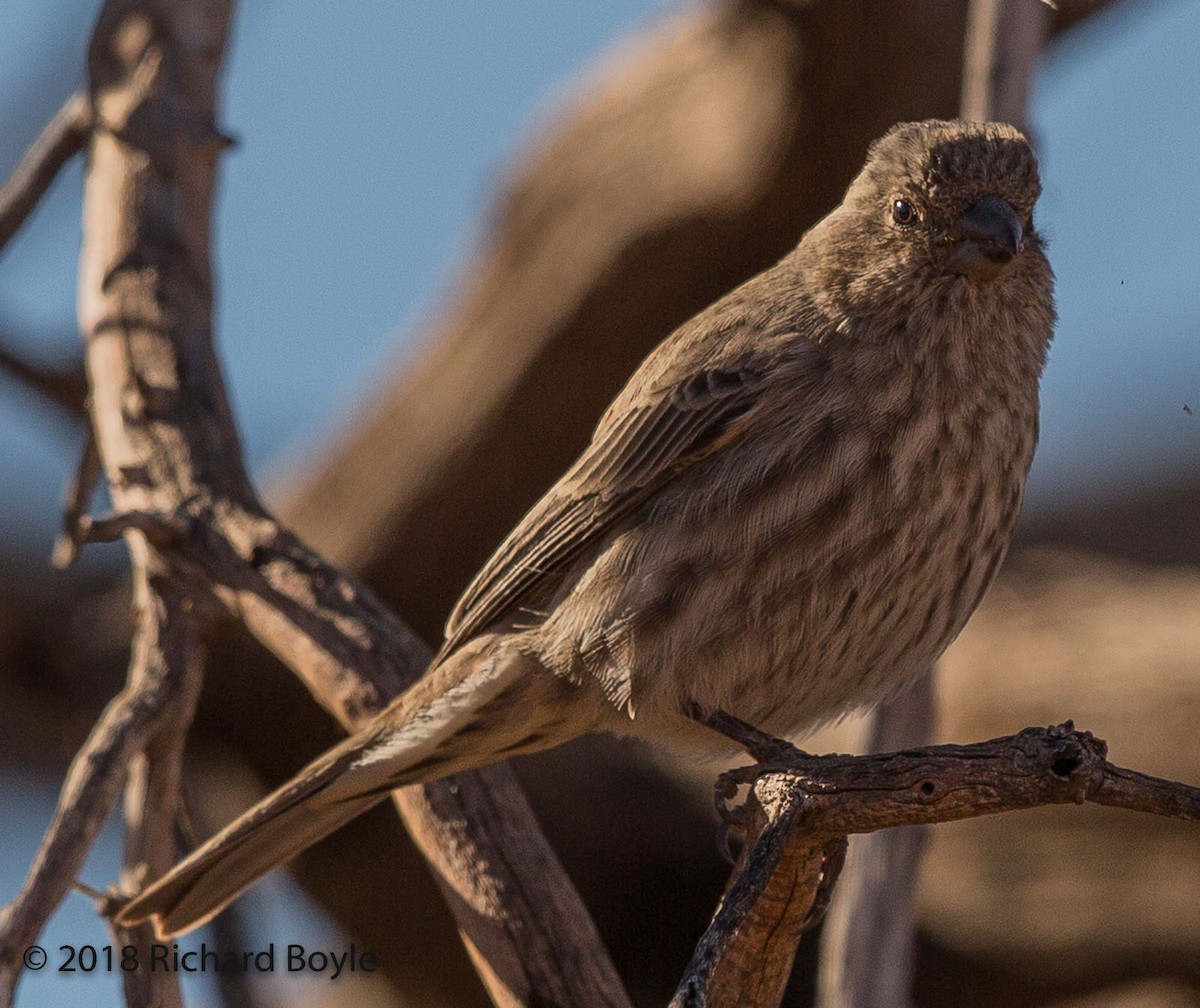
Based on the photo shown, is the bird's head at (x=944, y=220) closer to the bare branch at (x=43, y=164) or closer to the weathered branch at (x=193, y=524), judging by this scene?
the weathered branch at (x=193, y=524)

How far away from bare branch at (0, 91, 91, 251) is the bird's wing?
175 cm

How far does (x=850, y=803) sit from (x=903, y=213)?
5.25 ft

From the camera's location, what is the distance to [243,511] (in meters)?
4.14

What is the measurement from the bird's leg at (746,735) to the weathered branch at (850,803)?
471 millimetres

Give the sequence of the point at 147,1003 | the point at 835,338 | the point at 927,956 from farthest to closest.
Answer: the point at 927,956
the point at 835,338
the point at 147,1003

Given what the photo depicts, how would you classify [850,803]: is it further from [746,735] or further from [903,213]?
[903,213]

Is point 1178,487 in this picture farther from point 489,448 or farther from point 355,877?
point 355,877

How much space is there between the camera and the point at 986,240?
12.6 feet

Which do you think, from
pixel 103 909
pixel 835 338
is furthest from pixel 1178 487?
pixel 103 909

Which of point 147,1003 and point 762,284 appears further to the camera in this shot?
point 762,284

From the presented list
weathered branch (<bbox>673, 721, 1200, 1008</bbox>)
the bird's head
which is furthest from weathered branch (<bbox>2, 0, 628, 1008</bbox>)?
the bird's head

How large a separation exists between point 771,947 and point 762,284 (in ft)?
5.78

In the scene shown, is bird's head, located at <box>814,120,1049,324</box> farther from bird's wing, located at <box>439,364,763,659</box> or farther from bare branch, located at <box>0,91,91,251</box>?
bare branch, located at <box>0,91,91,251</box>

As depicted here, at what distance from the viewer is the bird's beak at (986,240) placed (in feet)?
12.5
